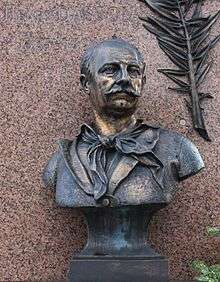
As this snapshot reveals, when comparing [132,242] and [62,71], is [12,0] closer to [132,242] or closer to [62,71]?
[62,71]

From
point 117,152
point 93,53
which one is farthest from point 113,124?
point 93,53

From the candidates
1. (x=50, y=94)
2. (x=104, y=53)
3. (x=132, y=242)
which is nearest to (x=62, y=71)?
(x=50, y=94)

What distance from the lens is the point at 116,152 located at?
155 inches

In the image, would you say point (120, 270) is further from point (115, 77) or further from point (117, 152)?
point (115, 77)

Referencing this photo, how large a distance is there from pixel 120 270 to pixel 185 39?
5.08 feet

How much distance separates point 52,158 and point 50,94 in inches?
19.5

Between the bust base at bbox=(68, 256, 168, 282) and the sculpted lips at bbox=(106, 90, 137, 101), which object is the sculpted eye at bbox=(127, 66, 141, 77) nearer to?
the sculpted lips at bbox=(106, 90, 137, 101)

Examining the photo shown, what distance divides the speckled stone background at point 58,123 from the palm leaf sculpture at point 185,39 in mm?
55

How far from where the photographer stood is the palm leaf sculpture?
4449mm

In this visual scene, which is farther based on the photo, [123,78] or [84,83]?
[84,83]

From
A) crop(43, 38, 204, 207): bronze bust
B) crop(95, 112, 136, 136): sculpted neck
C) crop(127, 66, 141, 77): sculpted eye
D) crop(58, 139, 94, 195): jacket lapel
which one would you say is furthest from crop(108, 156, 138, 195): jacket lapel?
crop(127, 66, 141, 77): sculpted eye

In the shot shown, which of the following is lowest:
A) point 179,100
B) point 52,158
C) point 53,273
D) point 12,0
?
point 53,273

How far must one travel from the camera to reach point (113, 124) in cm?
405

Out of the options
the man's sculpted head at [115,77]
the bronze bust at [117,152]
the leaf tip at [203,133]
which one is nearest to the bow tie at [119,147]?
the bronze bust at [117,152]
